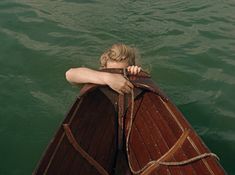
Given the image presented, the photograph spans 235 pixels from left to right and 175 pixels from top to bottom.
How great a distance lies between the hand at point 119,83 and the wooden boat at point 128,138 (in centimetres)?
14

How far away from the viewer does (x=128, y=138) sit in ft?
17.3

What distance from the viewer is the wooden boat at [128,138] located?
4305 millimetres

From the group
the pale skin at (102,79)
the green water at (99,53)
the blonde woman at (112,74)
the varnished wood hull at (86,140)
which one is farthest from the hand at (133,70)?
the green water at (99,53)

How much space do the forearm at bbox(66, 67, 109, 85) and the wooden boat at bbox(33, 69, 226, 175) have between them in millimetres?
91

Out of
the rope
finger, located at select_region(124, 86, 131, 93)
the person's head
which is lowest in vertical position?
the rope

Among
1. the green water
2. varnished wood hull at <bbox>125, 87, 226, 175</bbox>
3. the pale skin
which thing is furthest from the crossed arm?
the green water

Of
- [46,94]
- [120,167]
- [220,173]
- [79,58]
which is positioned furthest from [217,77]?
[220,173]

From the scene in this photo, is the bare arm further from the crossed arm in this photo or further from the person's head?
the person's head

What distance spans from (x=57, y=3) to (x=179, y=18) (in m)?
3.67

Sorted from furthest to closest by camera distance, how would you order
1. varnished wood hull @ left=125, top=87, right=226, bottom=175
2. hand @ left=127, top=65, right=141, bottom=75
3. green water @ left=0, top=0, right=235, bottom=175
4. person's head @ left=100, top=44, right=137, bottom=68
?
green water @ left=0, top=0, right=235, bottom=175 < person's head @ left=100, top=44, right=137, bottom=68 < hand @ left=127, top=65, right=141, bottom=75 < varnished wood hull @ left=125, top=87, right=226, bottom=175

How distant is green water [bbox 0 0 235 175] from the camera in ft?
21.4

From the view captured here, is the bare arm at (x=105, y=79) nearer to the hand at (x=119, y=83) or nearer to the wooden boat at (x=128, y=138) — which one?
the hand at (x=119, y=83)

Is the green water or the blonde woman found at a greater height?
the blonde woman

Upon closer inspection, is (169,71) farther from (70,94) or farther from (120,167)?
(120,167)
